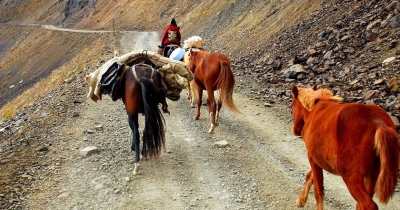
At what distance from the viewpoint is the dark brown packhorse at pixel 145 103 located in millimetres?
6410

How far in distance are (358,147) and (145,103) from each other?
3.71 meters

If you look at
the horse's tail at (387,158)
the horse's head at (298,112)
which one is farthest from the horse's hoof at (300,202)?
the horse's tail at (387,158)

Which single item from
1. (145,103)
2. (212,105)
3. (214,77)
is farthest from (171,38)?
(145,103)

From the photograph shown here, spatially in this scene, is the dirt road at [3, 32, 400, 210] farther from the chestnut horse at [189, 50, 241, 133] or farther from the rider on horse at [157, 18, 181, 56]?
the rider on horse at [157, 18, 181, 56]

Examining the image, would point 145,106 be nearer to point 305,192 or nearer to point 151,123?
point 151,123

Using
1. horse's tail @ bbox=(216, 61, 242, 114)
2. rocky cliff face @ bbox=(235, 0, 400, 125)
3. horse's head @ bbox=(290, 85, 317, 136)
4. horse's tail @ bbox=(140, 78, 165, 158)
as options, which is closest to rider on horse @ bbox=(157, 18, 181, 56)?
rocky cliff face @ bbox=(235, 0, 400, 125)

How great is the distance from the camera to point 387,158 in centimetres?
334

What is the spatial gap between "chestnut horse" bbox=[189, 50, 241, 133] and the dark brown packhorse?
163cm

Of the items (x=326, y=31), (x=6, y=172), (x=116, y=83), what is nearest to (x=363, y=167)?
(x=116, y=83)

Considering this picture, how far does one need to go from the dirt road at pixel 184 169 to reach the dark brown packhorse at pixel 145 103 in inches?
→ 17.1

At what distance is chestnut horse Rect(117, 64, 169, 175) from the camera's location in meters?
6.40

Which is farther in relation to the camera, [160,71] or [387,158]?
[160,71]

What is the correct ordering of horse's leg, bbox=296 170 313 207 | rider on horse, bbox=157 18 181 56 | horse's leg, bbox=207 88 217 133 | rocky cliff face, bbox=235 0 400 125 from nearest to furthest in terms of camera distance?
1. horse's leg, bbox=296 170 313 207
2. horse's leg, bbox=207 88 217 133
3. rocky cliff face, bbox=235 0 400 125
4. rider on horse, bbox=157 18 181 56

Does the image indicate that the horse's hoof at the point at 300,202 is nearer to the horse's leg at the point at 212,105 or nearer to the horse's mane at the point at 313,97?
the horse's mane at the point at 313,97
